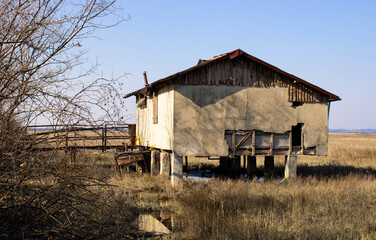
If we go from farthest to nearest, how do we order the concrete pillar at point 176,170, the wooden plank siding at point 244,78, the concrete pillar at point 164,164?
1. the concrete pillar at point 164,164
2. the wooden plank siding at point 244,78
3. the concrete pillar at point 176,170

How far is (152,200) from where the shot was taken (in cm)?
1280

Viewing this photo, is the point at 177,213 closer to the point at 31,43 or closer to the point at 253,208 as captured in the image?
the point at 253,208

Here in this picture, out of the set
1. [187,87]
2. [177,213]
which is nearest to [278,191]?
[177,213]

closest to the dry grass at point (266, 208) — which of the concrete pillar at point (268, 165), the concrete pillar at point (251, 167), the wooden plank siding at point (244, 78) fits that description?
the concrete pillar at point (268, 165)

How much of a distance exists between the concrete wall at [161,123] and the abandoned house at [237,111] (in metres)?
0.04

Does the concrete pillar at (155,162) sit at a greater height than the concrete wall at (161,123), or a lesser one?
lesser

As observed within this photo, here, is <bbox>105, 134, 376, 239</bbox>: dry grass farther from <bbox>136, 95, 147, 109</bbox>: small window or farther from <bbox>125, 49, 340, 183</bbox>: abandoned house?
<bbox>136, 95, 147, 109</bbox>: small window

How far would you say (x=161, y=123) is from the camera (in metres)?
16.4

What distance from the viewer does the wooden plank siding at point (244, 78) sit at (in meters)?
15.2

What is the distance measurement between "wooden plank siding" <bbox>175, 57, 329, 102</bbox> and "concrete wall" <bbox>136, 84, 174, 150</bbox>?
1128 millimetres

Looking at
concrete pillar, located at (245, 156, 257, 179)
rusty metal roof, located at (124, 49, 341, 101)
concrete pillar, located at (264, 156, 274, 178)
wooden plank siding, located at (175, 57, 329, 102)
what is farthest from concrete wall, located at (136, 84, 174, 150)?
concrete pillar, located at (264, 156, 274, 178)

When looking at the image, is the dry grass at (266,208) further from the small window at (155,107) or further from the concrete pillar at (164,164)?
the small window at (155,107)

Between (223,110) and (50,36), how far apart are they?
31.8 feet

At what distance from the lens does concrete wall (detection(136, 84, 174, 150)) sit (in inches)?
602
